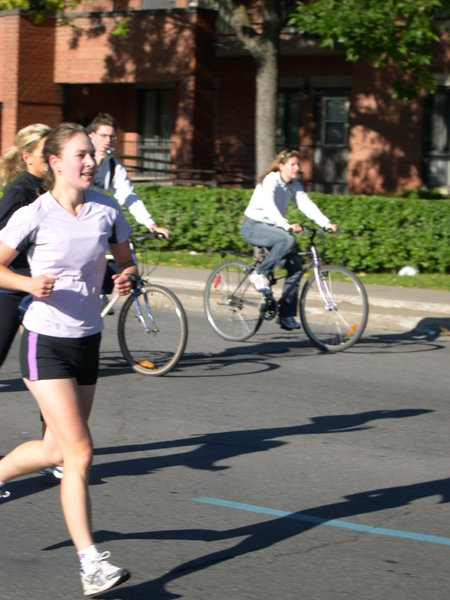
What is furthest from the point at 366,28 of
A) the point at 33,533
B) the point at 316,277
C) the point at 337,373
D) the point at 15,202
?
the point at 33,533

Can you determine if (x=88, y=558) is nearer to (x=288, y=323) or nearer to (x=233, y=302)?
(x=288, y=323)

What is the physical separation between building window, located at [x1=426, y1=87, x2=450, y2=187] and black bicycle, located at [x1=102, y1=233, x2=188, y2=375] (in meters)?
16.2

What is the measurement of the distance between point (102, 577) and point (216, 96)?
949 inches

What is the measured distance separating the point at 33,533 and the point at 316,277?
5.85 meters

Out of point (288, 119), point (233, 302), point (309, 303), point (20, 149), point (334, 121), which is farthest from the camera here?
point (288, 119)

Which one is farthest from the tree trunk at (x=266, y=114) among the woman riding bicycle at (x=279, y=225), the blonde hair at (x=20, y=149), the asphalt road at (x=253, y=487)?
the blonde hair at (x=20, y=149)

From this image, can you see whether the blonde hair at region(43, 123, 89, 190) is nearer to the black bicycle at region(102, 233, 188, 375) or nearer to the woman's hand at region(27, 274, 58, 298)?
the woman's hand at region(27, 274, 58, 298)

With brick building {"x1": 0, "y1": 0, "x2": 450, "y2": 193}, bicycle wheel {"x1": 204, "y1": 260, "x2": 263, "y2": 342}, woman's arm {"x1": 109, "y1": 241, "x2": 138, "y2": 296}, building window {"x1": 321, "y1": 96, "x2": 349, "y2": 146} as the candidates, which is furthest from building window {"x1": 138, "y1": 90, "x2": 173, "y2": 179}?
woman's arm {"x1": 109, "y1": 241, "x2": 138, "y2": 296}

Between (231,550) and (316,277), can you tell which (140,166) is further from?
(231,550)

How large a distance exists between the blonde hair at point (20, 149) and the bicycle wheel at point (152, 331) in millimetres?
2612

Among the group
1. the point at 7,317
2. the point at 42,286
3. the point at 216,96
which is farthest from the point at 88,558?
the point at 216,96

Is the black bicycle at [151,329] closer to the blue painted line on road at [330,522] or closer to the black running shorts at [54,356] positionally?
the blue painted line on road at [330,522]

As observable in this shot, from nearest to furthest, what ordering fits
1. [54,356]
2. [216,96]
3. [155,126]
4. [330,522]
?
[54,356] < [330,522] < [216,96] < [155,126]

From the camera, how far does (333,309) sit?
34.5ft
